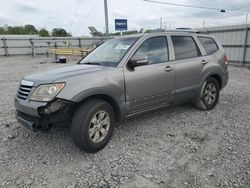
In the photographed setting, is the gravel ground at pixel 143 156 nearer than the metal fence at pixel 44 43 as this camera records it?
Yes

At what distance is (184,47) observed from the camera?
4.75 meters

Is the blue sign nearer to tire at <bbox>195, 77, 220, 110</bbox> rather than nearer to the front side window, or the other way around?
tire at <bbox>195, 77, 220, 110</bbox>

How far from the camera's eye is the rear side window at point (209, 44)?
5183mm

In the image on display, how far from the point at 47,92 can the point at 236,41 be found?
1277 centimetres

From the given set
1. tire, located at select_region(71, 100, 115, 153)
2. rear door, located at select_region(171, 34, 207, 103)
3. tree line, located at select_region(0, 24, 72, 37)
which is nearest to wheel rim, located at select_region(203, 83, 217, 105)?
rear door, located at select_region(171, 34, 207, 103)

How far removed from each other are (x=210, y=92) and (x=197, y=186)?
310 centimetres

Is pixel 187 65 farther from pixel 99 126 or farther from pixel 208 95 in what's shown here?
pixel 99 126

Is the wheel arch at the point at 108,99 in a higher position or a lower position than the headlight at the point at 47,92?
lower

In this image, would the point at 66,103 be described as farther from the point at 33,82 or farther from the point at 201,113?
the point at 201,113

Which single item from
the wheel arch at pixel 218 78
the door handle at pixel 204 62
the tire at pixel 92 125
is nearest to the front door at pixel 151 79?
the tire at pixel 92 125

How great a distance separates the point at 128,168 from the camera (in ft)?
10.0

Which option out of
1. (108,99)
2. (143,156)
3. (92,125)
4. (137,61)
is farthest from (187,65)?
(92,125)

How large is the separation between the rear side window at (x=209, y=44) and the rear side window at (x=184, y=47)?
1.02ft

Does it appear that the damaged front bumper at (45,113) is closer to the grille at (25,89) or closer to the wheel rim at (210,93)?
the grille at (25,89)
